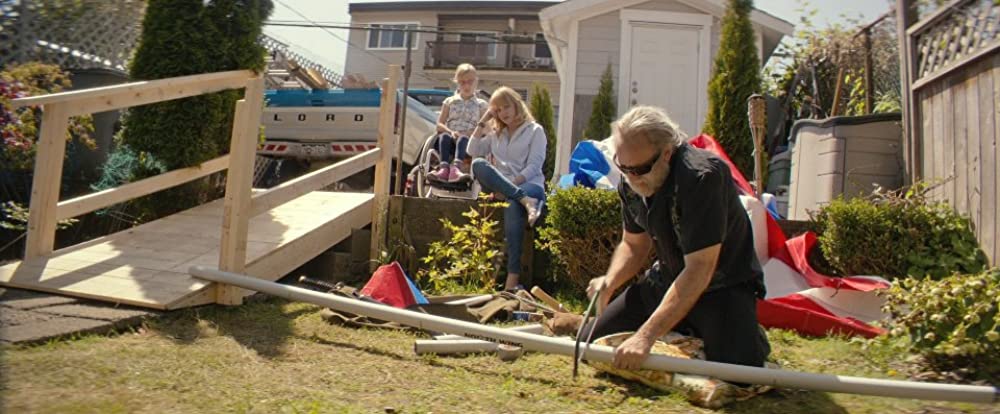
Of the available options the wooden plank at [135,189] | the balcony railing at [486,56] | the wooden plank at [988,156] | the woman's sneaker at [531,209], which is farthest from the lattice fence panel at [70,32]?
the balcony railing at [486,56]

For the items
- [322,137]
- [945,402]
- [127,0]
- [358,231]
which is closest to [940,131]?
[945,402]

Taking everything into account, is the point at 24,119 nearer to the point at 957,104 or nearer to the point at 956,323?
the point at 956,323

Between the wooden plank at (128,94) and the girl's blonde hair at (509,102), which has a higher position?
the girl's blonde hair at (509,102)

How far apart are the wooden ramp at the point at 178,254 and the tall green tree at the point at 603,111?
563 cm

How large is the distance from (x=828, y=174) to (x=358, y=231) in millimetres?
3463

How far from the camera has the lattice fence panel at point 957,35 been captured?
4289 mm

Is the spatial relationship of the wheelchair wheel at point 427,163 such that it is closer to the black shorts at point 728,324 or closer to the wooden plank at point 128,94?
the wooden plank at point 128,94

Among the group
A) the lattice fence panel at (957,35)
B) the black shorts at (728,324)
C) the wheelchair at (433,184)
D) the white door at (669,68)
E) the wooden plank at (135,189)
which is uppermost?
the white door at (669,68)

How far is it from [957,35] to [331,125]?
8029 millimetres

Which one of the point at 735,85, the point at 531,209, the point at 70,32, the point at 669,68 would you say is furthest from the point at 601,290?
the point at 669,68

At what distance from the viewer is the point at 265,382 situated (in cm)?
277

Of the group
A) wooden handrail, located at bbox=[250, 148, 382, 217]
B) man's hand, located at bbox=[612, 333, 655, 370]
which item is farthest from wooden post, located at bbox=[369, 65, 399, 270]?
man's hand, located at bbox=[612, 333, 655, 370]

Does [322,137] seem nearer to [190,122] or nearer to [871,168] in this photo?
[190,122]

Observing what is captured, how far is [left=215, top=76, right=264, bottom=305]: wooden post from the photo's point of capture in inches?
153
